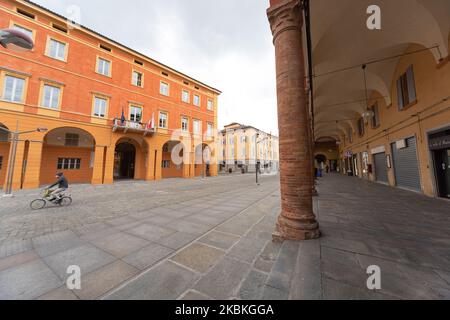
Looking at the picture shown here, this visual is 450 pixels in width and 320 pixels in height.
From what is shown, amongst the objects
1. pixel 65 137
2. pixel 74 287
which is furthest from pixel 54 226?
pixel 65 137

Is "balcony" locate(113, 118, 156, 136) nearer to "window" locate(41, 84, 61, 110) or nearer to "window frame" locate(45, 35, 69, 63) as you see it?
"window" locate(41, 84, 61, 110)

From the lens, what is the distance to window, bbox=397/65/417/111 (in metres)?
8.34

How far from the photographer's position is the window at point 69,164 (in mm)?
14805

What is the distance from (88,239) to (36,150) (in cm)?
1317

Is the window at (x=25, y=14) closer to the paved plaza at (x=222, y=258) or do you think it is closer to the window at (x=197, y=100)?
the window at (x=197, y=100)

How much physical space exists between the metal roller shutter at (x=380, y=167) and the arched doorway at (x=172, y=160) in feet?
66.1

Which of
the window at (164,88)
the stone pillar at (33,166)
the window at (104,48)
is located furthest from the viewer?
the window at (164,88)

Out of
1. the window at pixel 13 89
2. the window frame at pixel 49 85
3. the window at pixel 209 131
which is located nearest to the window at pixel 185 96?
the window at pixel 209 131

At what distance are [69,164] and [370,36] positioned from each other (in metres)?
23.1

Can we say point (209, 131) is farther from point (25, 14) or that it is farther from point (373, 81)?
point (25, 14)

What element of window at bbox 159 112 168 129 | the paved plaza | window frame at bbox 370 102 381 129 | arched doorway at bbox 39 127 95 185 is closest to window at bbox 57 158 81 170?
arched doorway at bbox 39 127 95 185

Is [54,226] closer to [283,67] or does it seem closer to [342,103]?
[283,67]

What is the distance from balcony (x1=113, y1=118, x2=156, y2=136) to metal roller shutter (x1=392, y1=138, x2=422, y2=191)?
19.9 metres

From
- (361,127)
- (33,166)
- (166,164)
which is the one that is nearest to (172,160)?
(166,164)
